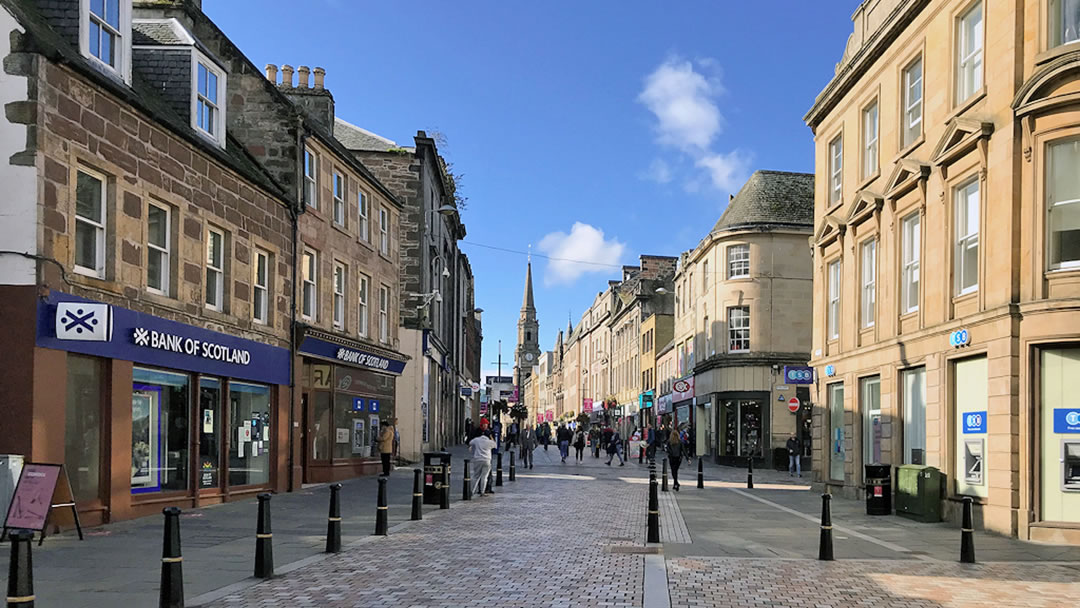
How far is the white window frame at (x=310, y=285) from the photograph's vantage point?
25109 millimetres

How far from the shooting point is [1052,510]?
15305 mm

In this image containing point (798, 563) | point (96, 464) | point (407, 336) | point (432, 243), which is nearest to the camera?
point (798, 563)

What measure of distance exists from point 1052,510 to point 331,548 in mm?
10954

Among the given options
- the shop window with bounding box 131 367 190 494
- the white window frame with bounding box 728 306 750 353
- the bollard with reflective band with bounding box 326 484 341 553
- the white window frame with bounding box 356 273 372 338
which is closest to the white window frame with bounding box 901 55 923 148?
the bollard with reflective band with bounding box 326 484 341 553

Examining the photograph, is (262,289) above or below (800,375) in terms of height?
above

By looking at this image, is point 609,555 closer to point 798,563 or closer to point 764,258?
point 798,563

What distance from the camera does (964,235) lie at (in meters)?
18.1

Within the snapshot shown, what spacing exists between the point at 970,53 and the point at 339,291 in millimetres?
17407

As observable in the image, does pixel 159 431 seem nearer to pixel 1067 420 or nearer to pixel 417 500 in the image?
pixel 417 500

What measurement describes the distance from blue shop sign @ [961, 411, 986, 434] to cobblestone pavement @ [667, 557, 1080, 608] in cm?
467

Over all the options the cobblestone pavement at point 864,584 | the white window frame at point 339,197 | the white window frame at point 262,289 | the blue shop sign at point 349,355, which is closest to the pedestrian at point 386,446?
the blue shop sign at point 349,355

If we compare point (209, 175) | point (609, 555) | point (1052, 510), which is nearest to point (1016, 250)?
point (1052, 510)

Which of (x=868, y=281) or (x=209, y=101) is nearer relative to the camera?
(x=209, y=101)

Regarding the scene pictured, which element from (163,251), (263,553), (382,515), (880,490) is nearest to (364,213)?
(163,251)
